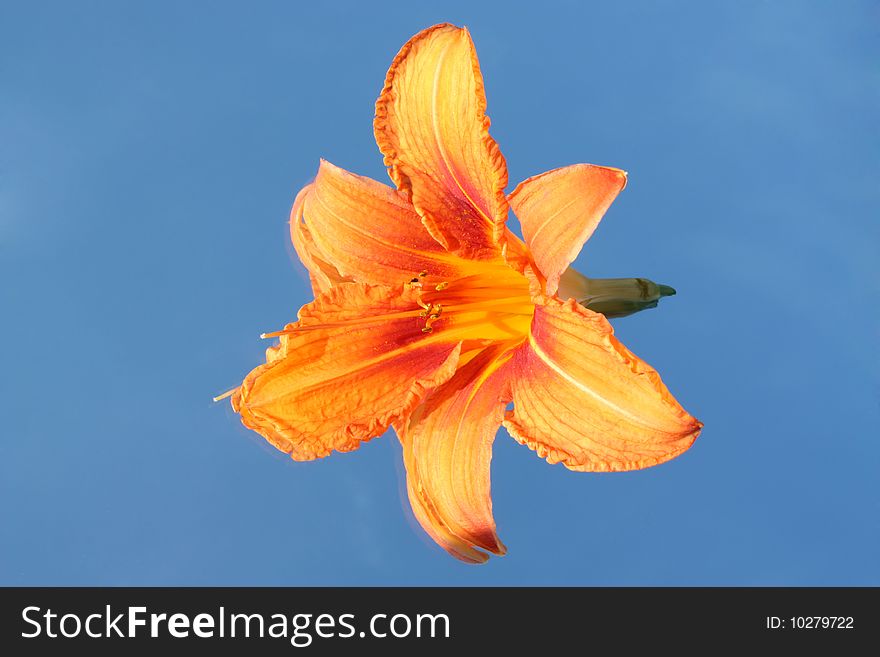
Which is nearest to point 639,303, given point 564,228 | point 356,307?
point 564,228

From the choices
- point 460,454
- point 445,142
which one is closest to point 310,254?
point 445,142

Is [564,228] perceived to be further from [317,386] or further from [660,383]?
[317,386]

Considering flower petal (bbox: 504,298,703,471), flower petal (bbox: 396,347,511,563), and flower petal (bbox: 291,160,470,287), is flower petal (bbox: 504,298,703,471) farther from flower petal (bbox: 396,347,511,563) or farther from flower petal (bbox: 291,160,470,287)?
flower petal (bbox: 291,160,470,287)

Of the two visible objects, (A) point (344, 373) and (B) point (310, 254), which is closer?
(A) point (344, 373)

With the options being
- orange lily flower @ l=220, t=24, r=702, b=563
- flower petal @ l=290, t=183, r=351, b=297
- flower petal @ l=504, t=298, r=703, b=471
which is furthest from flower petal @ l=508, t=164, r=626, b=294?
flower petal @ l=290, t=183, r=351, b=297

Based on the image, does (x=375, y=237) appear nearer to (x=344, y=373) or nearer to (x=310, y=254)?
(x=310, y=254)

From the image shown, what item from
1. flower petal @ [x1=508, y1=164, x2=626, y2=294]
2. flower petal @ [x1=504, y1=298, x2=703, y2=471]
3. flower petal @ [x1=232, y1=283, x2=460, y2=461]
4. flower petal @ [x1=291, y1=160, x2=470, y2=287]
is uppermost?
flower petal @ [x1=291, y1=160, x2=470, y2=287]

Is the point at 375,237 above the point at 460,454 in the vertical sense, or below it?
above
